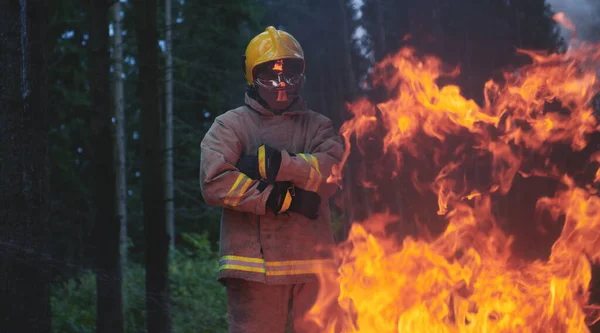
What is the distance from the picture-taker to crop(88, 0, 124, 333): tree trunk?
8.30m

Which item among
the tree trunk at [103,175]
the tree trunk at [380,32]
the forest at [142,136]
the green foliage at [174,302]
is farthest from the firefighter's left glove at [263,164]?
the tree trunk at [380,32]

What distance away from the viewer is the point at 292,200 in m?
4.86

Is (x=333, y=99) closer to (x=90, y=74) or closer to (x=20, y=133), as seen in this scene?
(x=90, y=74)

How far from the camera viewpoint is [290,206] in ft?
15.9

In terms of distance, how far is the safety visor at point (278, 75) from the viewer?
5090mm

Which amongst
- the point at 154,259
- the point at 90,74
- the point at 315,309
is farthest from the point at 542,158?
the point at 315,309

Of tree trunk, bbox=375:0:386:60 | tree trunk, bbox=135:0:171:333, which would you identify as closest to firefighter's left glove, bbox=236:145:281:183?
tree trunk, bbox=135:0:171:333

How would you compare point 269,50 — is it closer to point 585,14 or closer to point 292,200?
point 292,200

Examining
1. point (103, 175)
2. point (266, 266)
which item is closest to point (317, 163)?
point (266, 266)

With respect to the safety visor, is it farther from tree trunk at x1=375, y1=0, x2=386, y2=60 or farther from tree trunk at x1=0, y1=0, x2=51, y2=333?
tree trunk at x1=375, y1=0, x2=386, y2=60

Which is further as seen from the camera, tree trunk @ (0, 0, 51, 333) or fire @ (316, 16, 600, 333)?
tree trunk @ (0, 0, 51, 333)

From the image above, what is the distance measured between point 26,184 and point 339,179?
2.70 m

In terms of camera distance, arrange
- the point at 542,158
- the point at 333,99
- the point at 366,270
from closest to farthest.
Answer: the point at 366,270 → the point at 542,158 → the point at 333,99

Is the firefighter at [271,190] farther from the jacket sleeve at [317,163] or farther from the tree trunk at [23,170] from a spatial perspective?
the tree trunk at [23,170]
